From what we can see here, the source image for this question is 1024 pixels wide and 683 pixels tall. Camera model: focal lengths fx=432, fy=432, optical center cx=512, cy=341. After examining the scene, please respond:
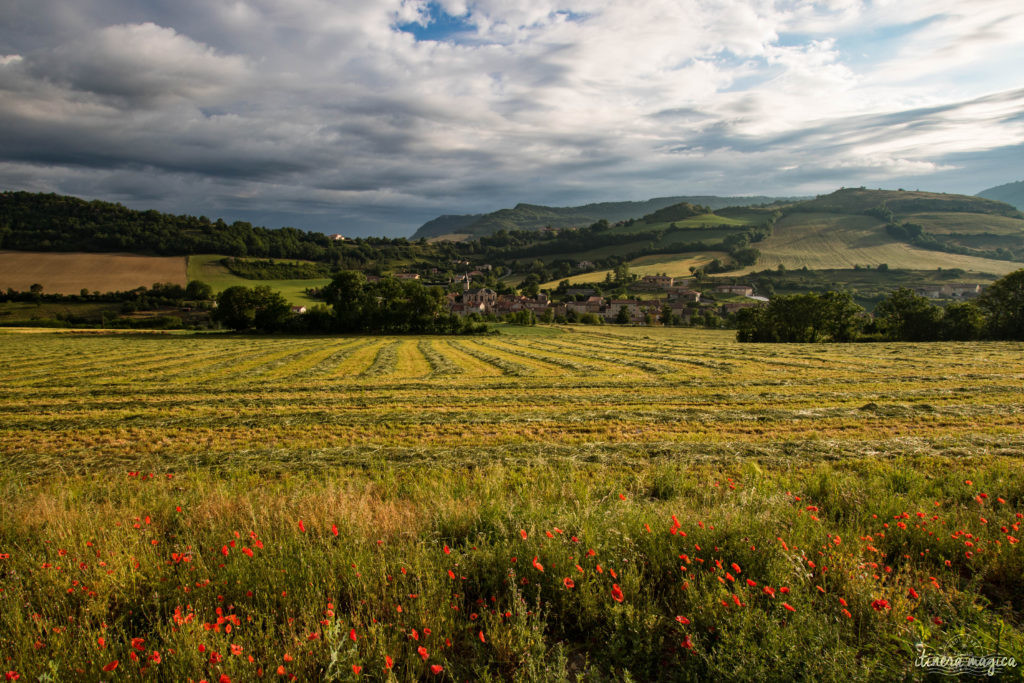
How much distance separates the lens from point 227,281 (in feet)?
332

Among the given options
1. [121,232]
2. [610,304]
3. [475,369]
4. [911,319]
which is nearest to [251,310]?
[475,369]

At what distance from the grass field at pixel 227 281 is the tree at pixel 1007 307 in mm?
105282

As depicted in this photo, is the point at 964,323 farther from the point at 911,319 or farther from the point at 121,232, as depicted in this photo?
the point at 121,232

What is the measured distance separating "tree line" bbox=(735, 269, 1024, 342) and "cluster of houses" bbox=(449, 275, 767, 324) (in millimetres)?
47865

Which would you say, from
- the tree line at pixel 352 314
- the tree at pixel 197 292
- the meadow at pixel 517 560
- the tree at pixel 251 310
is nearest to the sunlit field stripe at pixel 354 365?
the meadow at pixel 517 560

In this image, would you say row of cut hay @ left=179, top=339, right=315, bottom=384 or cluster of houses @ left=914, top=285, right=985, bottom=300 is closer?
row of cut hay @ left=179, top=339, right=315, bottom=384

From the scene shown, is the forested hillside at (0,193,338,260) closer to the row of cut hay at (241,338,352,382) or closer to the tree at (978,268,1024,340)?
the row of cut hay at (241,338,352,382)

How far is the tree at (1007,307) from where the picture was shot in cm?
4466

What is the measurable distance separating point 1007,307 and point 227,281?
131723 millimetres

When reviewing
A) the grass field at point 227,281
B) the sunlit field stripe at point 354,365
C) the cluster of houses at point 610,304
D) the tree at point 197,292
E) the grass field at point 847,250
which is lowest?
the sunlit field stripe at point 354,365

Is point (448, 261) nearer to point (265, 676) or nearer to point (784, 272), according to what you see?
point (784, 272)

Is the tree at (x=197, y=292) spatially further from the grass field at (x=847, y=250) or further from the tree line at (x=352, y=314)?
the grass field at (x=847, y=250)

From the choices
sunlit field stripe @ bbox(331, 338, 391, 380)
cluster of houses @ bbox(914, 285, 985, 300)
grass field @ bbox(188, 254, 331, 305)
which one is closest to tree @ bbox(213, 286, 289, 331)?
grass field @ bbox(188, 254, 331, 305)

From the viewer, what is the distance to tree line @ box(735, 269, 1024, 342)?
46062 mm
